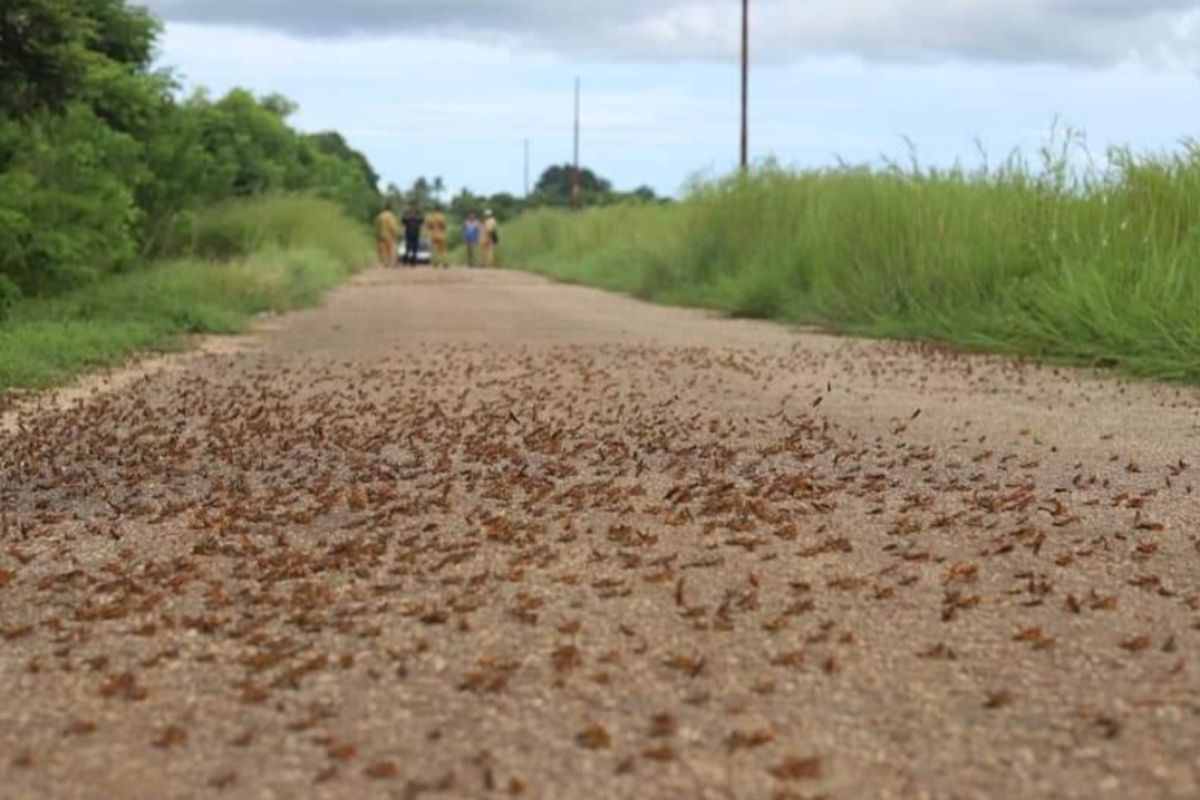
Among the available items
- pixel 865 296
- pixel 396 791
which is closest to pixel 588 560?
pixel 396 791

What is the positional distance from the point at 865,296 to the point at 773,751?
14.9 m

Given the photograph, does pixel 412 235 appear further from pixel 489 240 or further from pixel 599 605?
pixel 599 605

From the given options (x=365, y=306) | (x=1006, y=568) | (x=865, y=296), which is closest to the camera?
(x=1006, y=568)

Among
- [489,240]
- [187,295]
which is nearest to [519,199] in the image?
[489,240]

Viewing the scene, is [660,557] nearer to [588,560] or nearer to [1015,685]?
[588,560]

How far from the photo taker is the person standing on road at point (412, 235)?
4897 cm

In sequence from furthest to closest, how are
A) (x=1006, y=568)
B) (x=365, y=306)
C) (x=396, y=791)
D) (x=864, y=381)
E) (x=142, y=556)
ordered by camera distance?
(x=365, y=306) → (x=864, y=381) → (x=142, y=556) → (x=1006, y=568) → (x=396, y=791)

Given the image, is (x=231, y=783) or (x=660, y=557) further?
(x=660, y=557)

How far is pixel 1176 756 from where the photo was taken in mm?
3328

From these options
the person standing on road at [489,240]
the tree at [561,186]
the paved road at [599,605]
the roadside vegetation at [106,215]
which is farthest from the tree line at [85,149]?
the tree at [561,186]

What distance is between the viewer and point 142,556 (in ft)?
17.4

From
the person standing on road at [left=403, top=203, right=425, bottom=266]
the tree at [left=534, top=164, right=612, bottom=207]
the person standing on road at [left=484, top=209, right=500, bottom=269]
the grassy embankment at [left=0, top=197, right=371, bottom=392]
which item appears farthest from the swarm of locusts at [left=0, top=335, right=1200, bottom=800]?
the tree at [left=534, top=164, right=612, bottom=207]

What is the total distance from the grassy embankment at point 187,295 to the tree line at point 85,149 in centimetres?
34

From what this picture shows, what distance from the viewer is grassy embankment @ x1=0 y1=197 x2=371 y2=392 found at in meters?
12.4
